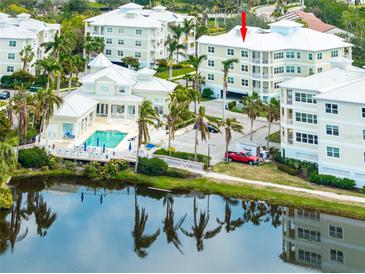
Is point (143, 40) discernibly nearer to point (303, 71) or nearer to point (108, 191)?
point (303, 71)

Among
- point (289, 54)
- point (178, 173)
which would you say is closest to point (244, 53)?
point (289, 54)

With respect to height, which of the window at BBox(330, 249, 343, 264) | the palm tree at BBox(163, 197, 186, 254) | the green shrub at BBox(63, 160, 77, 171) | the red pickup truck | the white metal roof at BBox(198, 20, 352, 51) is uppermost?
the white metal roof at BBox(198, 20, 352, 51)

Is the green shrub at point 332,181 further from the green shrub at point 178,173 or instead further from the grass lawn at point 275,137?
the grass lawn at point 275,137

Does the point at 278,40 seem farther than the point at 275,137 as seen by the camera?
Yes

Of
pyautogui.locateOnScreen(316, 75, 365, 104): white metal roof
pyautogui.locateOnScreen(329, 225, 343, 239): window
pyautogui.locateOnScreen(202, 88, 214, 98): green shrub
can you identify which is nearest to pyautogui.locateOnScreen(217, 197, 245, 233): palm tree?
pyautogui.locateOnScreen(329, 225, 343, 239): window

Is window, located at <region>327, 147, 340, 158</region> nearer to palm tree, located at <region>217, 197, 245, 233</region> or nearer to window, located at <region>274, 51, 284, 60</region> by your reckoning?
palm tree, located at <region>217, 197, 245, 233</region>

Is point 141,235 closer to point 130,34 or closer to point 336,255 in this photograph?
point 336,255
